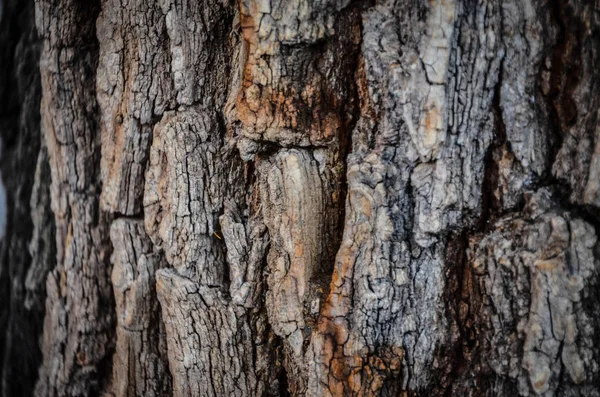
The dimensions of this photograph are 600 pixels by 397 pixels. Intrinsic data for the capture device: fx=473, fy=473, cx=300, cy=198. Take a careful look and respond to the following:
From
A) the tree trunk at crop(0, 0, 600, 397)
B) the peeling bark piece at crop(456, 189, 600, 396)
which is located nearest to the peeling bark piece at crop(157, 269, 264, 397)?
the tree trunk at crop(0, 0, 600, 397)

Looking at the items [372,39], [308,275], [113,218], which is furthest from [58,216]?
[372,39]

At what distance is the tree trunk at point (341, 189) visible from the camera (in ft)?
4.17

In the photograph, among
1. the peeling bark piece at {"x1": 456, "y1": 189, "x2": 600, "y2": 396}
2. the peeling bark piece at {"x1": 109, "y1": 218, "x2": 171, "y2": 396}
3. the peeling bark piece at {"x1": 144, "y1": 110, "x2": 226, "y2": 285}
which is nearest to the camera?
the peeling bark piece at {"x1": 456, "y1": 189, "x2": 600, "y2": 396}

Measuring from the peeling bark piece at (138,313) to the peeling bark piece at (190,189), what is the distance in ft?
0.45

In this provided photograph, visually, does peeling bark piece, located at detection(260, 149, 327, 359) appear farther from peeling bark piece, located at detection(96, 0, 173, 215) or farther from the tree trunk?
peeling bark piece, located at detection(96, 0, 173, 215)

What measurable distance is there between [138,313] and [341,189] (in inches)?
32.7

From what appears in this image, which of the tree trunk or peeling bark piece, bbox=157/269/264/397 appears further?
peeling bark piece, bbox=157/269/264/397

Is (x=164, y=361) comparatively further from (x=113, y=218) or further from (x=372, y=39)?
(x=372, y=39)

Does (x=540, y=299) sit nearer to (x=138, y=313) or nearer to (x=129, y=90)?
(x=138, y=313)

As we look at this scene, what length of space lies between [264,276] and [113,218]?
625 mm

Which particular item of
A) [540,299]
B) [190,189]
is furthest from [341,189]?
[540,299]

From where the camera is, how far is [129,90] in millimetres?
Answer: 1590

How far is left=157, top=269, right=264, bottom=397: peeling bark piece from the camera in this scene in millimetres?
1527

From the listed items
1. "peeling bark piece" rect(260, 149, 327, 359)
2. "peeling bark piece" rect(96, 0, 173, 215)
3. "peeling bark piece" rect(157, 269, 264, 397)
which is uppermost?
"peeling bark piece" rect(96, 0, 173, 215)
